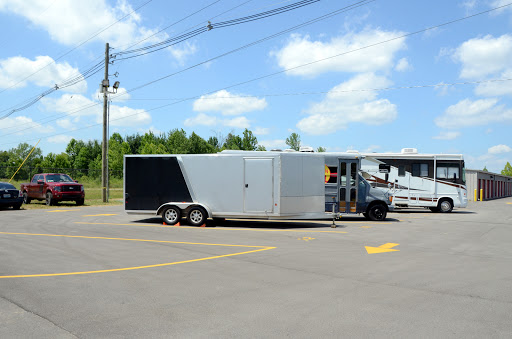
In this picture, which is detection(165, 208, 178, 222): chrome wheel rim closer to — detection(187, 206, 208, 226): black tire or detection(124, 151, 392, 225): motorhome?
detection(124, 151, 392, 225): motorhome

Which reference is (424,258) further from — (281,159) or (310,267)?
(281,159)

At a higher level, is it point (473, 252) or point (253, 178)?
point (253, 178)

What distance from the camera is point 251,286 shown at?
22.2 ft

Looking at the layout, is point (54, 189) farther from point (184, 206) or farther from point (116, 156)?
point (116, 156)

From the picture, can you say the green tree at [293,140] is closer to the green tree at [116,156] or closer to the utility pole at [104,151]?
the green tree at [116,156]

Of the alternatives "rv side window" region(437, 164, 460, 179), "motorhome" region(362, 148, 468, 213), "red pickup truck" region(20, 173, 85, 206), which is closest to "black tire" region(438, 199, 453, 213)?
"motorhome" region(362, 148, 468, 213)

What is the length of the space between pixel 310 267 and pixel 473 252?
4.90 meters

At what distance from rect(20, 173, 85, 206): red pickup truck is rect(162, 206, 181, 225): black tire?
40.3 ft

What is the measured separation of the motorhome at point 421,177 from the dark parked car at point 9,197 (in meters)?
19.1

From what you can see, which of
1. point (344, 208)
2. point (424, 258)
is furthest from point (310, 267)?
point (344, 208)

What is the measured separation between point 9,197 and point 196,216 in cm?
1298

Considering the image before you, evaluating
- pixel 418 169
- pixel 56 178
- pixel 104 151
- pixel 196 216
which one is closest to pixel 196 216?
pixel 196 216

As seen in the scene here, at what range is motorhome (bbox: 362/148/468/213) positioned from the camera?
22969mm

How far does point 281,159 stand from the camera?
15242 millimetres
